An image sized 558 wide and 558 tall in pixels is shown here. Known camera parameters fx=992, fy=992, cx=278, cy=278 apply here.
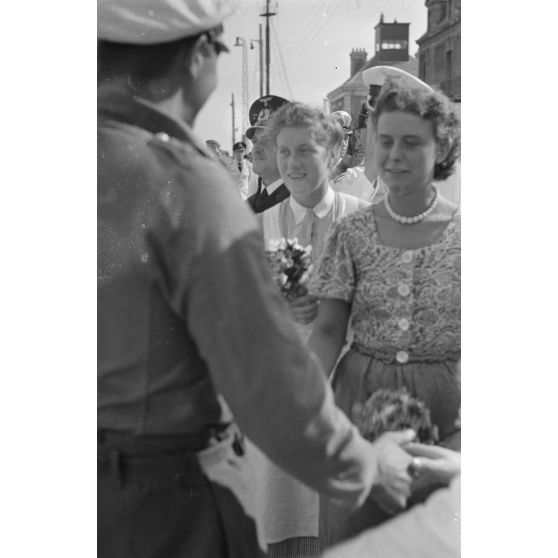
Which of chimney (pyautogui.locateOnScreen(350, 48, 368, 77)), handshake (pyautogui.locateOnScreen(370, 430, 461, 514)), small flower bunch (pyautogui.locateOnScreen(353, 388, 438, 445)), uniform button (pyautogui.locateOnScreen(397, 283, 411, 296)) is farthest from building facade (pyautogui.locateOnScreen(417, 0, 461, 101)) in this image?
handshake (pyautogui.locateOnScreen(370, 430, 461, 514))

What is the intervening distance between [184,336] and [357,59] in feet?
2.78

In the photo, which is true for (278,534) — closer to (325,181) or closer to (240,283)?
(240,283)

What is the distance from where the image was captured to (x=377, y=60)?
8.47 feet

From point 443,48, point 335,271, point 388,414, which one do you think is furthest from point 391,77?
point 388,414

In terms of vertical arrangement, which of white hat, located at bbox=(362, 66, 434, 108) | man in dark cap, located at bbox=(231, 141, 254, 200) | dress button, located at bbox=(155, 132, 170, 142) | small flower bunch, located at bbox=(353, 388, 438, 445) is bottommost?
small flower bunch, located at bbox=(353, 388, 438, 445)

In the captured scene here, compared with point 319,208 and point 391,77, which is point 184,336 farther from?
point 391,77

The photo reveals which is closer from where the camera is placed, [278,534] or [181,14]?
[181,14]

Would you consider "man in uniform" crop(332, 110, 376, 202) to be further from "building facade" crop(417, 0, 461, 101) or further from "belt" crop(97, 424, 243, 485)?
"belt" crop(97, 424, 243, 485)

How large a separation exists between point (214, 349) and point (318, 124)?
65cm

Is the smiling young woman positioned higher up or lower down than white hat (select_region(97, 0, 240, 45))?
lower down

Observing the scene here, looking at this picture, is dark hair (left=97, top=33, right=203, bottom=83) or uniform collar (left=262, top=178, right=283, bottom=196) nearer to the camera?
dark hair (left=97, top=33, right=203, bottom=83)

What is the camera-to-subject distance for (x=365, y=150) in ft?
8.46

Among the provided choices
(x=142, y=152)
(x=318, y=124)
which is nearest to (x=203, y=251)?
(x=142, y=152)

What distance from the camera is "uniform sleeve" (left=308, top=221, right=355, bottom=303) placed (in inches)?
101
